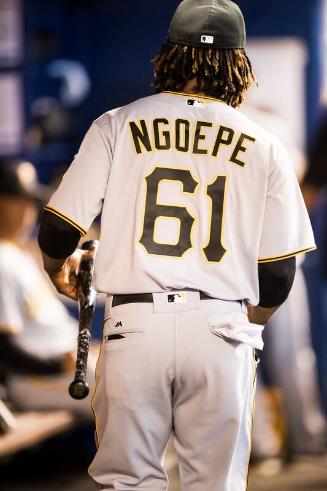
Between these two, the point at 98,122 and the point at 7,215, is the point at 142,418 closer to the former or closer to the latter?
the point at 98,122

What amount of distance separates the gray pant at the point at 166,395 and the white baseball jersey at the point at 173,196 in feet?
0.26

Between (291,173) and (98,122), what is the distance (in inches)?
20.7

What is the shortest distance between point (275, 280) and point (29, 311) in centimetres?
230

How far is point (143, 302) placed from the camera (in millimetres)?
2639

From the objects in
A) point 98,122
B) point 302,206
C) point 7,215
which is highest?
point 98,122

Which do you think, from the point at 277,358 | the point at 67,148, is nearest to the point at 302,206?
the point at 277,358

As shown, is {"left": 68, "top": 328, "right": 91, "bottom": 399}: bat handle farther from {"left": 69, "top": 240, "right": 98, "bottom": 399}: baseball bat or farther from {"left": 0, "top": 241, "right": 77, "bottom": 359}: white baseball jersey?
{"left": 0, "top": 241, "right": 77, "bottom": 359}: white baseball jersey

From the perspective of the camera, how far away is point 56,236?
2.69 metres

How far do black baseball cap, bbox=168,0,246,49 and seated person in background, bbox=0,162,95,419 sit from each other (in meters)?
2.23

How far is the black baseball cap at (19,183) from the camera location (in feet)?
16.4

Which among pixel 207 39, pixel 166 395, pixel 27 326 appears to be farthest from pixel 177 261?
pixel 27 326

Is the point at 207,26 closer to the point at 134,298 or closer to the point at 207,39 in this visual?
the point at 207,39

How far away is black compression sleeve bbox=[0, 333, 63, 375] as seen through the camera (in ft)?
15.6

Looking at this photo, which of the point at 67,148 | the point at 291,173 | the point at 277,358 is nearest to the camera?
the point at 291,173
